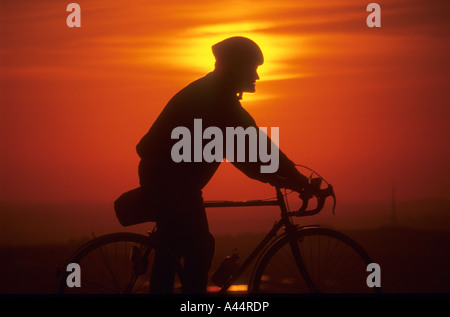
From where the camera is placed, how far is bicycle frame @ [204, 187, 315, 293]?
15.9 feet

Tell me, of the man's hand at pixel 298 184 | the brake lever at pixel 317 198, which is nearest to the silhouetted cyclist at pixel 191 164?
the man's hand at pixel 298 184

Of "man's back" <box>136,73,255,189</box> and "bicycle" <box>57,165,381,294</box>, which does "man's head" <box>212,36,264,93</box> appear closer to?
"man's back" <box>136,73,255,189</box>

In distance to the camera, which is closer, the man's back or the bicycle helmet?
the man's back

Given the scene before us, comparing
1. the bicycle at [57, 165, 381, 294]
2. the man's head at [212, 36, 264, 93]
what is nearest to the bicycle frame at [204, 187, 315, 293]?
the bicycle at [57, 165, 381, 294]

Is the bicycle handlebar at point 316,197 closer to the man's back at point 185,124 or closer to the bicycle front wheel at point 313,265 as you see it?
the bicycle front wheel at point 313,265

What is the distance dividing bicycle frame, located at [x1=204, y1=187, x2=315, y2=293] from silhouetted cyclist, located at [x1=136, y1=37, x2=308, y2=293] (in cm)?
23

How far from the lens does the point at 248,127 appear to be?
4.66m

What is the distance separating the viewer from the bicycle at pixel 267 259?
4684 millimetres

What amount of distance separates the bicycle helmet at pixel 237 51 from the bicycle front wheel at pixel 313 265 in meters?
1.25

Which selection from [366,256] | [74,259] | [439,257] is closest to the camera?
[74,259]

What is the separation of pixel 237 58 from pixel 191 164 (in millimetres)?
761
